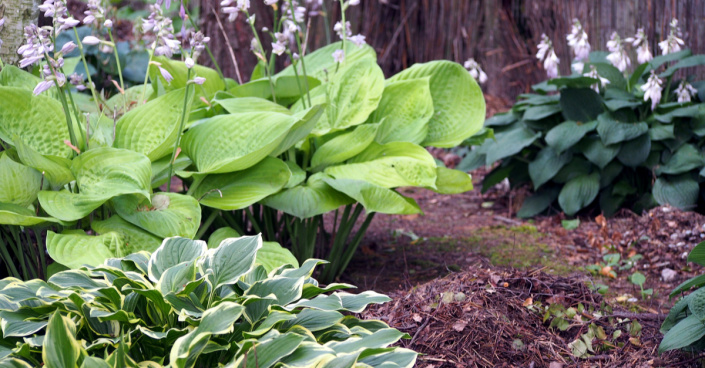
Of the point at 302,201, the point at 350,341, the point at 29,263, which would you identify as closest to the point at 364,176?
the point at 302,201

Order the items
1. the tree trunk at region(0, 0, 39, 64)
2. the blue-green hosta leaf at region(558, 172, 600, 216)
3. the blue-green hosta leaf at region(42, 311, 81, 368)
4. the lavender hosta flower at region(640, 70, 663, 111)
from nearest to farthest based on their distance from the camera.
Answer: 1. the blue-green hosta leaf at region(42, 311, 81, 368)
2. the tree trunk at region(0, 0, 39, 64)
3. the lavender hosta flower at region(640, 70, 663, 111)
4. the blue-green hosta leaf at region(558, 172, 600, 216)

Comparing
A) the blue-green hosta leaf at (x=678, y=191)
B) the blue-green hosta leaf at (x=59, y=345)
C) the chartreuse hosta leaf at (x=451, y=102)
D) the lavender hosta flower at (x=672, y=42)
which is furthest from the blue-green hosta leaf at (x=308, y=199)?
the lavender hosta flower at (x=672, y=42)

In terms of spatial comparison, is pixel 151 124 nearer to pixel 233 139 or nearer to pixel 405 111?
pixel 233 139

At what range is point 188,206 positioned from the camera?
2549mm

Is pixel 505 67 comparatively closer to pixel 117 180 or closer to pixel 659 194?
pixel 659 194

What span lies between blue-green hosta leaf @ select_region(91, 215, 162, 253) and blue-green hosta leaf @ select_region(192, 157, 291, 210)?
11.6 inches

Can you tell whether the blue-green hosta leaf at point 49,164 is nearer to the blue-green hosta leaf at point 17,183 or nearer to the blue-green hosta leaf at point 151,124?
the blue-green hosta leaf at point 17,183

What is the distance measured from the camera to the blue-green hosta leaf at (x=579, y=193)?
430cm

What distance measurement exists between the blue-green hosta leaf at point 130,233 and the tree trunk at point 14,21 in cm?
97

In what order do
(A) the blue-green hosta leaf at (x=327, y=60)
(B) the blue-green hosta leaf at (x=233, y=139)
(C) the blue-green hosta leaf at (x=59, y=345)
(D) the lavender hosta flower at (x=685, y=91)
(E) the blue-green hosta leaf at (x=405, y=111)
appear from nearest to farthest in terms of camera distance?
(C) the blue-green hosta leaf at (x=59, y=345), (B) the blue-green hosta leaf at (x=233, y=139), (E) the blue-green hosta leaf at (x=405, y=111), (A) the blue-green hosta leaf at (x=327, y=60), (D) the lavender hosta flower at (x=685, y=91)

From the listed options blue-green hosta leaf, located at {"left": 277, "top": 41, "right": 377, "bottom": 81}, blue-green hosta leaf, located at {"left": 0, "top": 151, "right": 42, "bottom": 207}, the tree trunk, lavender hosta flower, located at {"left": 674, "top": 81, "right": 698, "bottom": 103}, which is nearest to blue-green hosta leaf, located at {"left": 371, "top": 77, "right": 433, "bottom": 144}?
blue-green hosta leaf, located at {"left": 277, "top": 41, "right": 377, "bottom": 81}

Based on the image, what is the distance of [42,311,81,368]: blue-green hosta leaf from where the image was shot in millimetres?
1515

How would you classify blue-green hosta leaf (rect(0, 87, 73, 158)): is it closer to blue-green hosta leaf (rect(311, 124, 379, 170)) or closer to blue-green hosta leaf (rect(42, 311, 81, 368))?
blue-green hosta leaf (rect(311, 124, 379, 170))

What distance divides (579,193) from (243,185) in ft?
8.33
